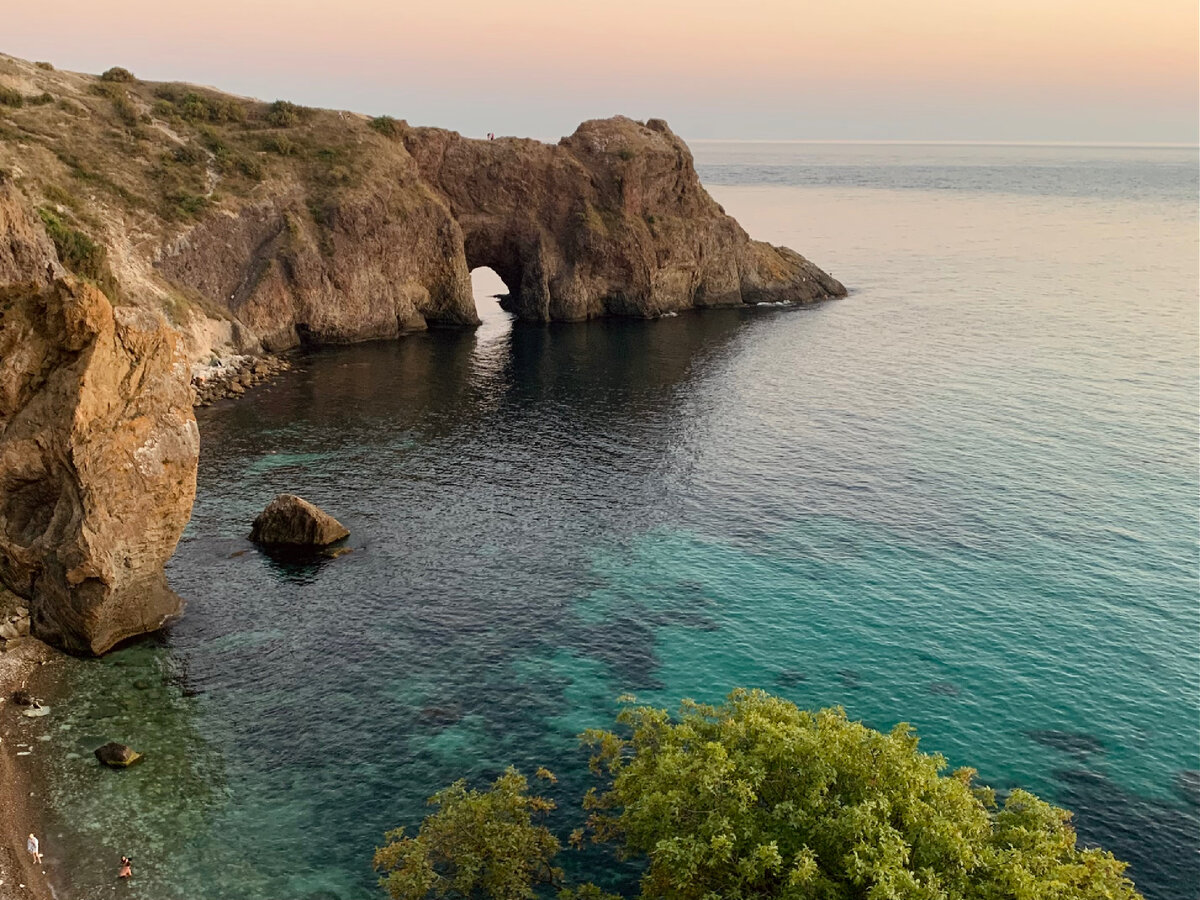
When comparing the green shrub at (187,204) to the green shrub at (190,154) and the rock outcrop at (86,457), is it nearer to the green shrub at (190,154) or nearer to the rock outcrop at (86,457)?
the green shrub at (190,154)

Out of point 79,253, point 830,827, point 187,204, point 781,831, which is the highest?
point 187,204

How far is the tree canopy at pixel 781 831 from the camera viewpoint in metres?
28.6

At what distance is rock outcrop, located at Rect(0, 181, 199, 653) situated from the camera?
165 ft

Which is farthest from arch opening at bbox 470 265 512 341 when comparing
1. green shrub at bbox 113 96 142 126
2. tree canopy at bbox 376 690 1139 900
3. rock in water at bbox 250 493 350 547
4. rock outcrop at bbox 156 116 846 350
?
tree canopy at bbox 376 690 1139 900

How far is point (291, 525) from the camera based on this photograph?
6762 cm

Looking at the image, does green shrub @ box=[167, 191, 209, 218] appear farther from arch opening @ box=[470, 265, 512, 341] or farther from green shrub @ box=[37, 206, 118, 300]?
arch opening @ box=[470, 265, 512, 341]

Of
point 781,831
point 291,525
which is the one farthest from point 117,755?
point 781,831

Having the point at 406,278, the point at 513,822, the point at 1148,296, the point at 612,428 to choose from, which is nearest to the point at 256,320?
the point at 406,278

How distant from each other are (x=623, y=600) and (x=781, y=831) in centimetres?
3234

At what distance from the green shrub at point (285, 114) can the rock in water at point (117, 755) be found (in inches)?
4562

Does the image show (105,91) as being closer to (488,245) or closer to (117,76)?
(117,76)

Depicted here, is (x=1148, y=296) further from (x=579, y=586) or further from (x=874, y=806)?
(x=874, y=806)

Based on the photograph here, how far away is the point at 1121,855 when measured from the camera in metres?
40.6

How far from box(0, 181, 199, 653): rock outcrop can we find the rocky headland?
13 centimetres
